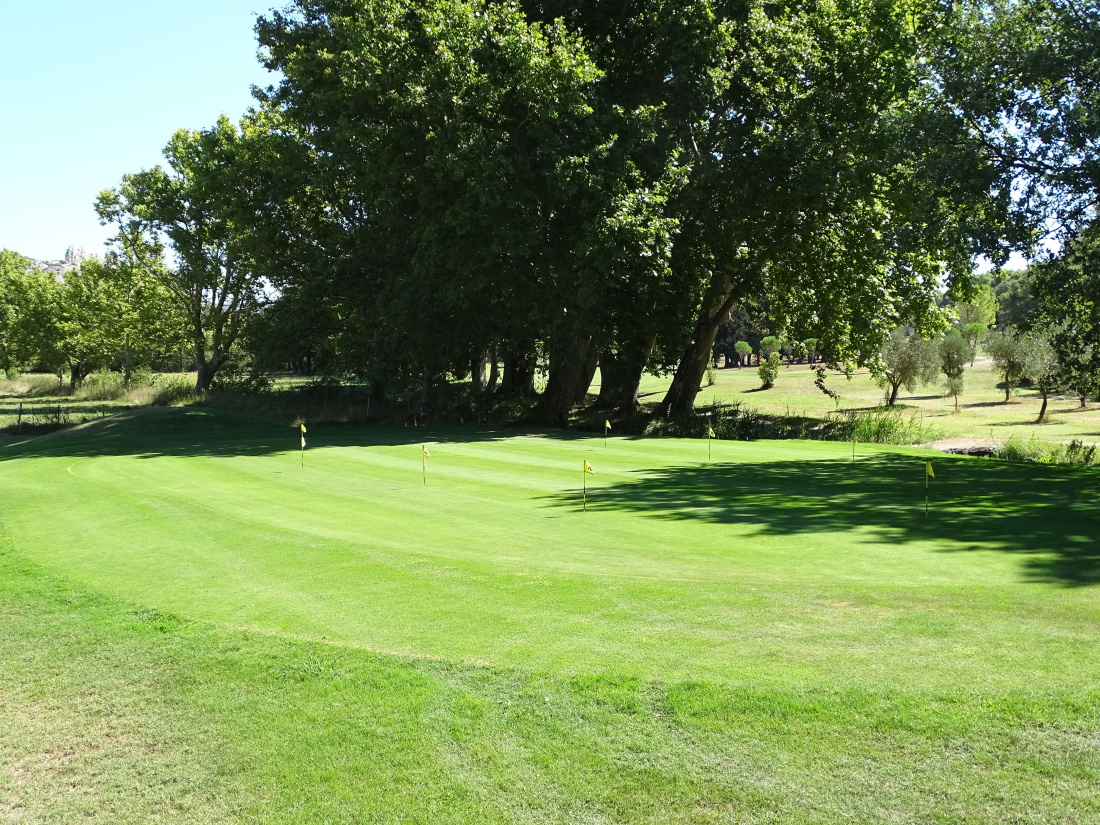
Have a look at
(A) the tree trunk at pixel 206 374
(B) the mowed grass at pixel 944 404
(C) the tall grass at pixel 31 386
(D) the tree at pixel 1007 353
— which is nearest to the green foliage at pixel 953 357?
(B) the mowed grass at pixel 944 404

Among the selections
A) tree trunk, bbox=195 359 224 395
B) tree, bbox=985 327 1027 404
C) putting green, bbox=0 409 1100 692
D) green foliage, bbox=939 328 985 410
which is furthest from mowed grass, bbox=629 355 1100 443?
tree trunk, bbox=195 359 224 395

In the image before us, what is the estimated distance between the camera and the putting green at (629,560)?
23.9 ft

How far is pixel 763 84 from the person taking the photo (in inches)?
1286

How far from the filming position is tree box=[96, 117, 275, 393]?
4541 centimetres

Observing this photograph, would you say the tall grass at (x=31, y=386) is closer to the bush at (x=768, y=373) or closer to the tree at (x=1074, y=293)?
the bush at (x=768, y=373)

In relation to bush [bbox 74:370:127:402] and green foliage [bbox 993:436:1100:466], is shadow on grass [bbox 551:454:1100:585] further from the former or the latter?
bush [bbox 74:370:127:402]

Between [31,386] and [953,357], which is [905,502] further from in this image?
[31,386]

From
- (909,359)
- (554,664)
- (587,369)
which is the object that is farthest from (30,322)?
(554,664)

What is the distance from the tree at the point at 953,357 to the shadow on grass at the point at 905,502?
112 ft

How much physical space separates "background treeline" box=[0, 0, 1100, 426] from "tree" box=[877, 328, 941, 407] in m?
16.0

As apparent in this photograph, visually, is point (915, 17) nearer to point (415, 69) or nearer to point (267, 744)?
point (415, 69)

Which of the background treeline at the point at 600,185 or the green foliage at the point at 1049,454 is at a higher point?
the background treeline at the point at 600,185

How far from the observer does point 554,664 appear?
705 cm

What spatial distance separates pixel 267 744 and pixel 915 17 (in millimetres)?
37086
